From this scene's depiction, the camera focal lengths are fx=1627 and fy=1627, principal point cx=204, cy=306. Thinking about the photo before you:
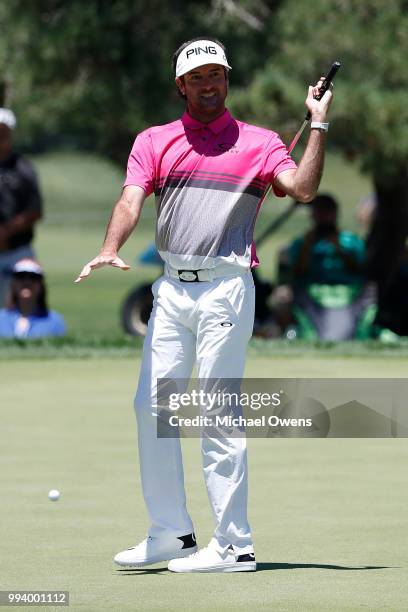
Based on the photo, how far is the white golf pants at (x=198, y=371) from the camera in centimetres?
545

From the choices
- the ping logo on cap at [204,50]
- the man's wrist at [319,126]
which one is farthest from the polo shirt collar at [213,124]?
the man's wrist at [319,126]

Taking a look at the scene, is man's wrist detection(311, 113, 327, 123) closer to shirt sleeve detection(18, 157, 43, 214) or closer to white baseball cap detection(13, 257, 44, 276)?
white baseball cap detection(13, 257, 44, 276)

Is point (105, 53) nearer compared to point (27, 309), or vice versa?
point (27, 309)

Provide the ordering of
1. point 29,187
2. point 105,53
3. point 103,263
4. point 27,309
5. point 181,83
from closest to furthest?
1. point 103,263
2. point 181,83
3. point 27,309
4. point 29,187
5. point 105,53

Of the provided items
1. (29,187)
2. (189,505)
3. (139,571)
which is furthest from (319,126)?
(29,187)

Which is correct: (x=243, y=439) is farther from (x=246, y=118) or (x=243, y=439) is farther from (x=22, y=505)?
(x=246, y=118)

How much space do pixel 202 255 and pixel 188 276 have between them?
3.5 inches

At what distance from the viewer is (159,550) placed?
18.0 ft

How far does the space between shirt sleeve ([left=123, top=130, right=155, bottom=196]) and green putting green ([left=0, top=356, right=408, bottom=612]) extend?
49.4 inches

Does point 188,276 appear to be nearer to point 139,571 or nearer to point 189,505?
point 139,571

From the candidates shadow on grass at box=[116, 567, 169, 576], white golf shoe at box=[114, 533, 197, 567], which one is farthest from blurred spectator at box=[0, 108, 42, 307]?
shadow on grass at box=[116, 567, 169, 576]

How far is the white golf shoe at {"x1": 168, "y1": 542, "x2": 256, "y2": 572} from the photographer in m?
5.32

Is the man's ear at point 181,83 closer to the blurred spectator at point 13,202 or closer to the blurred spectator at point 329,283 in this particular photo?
the blurred spectator at point 13,202

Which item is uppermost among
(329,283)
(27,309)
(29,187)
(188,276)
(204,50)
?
(204,50)
